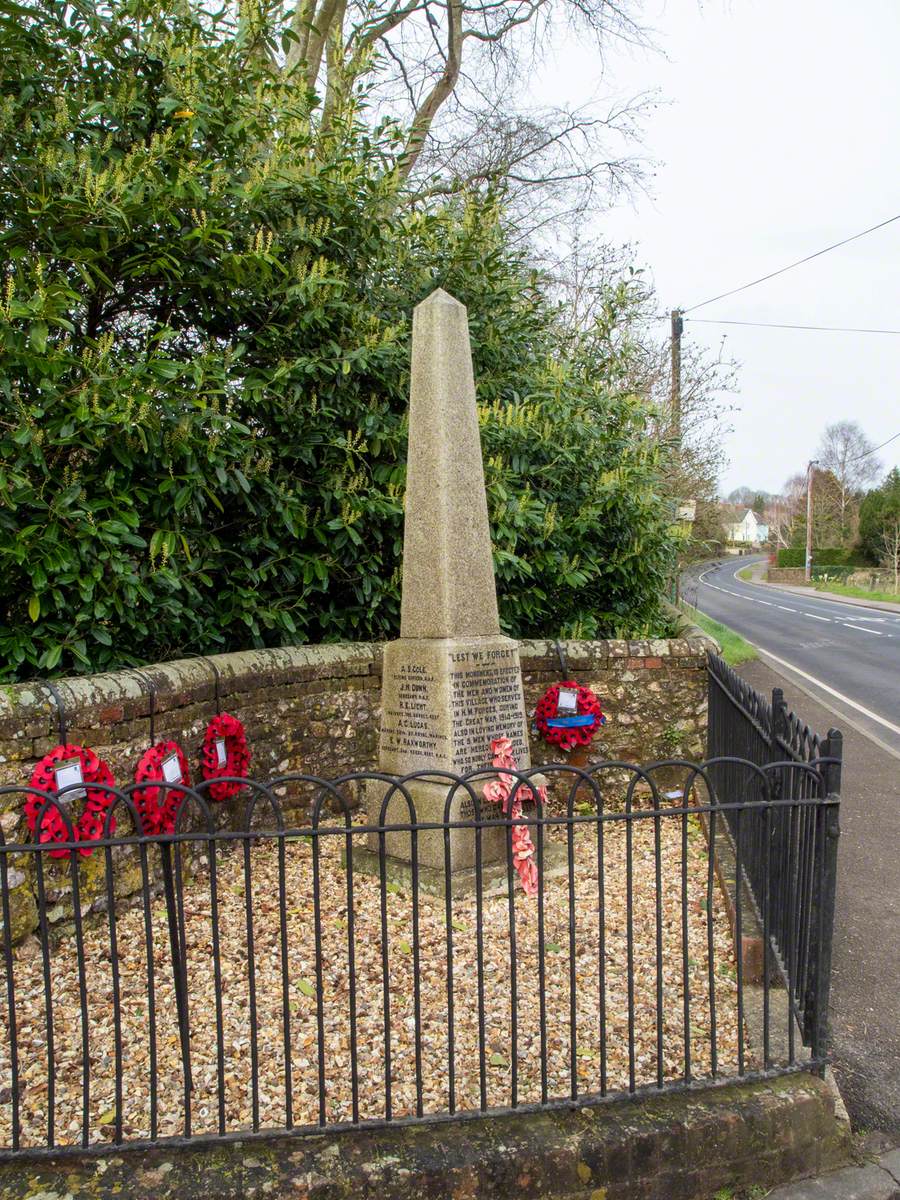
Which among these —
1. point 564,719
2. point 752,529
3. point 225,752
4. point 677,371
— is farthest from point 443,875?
point 752,529

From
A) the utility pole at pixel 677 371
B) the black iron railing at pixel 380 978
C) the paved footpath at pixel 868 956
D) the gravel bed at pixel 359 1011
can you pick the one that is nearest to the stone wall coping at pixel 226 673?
the black iron railing at pixel 380 978

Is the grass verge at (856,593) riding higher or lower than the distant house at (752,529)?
lower

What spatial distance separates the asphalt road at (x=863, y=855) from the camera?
9.93 feet

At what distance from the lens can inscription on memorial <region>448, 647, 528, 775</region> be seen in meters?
4.46

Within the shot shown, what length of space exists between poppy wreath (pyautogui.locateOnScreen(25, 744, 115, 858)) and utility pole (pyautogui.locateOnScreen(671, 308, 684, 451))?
10.7 m

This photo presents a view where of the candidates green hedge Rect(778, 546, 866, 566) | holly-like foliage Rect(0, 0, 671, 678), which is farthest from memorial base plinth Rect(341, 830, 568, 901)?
green hedge Rect(778, 546, 866, 566)

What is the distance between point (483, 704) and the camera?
457 cm

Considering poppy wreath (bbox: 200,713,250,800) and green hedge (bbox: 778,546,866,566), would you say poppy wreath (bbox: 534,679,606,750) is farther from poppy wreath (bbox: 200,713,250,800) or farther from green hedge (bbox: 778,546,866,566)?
green hedge (bbox: 778,546,866,566)

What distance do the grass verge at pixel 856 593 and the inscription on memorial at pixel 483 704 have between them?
33.2 meters

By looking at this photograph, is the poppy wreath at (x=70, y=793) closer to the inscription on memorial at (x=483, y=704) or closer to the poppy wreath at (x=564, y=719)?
the inscription on memorial at (x=483, y=704)

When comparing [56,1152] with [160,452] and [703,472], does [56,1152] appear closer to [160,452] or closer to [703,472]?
[160,452]

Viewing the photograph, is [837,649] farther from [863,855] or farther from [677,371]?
[863,855]

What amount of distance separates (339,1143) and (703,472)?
578 inches

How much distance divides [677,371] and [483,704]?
11.5m
